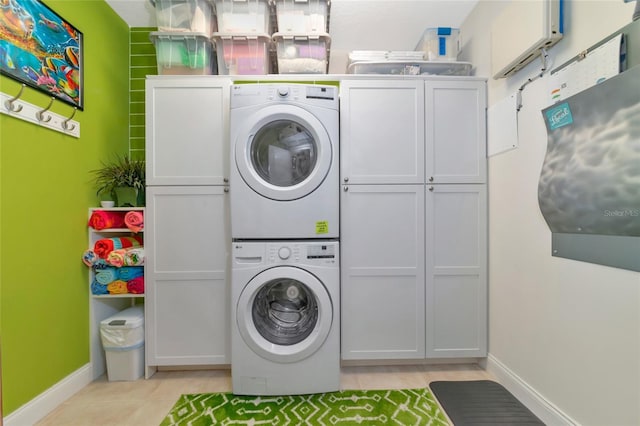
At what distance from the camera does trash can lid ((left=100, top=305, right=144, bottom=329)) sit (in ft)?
6.13

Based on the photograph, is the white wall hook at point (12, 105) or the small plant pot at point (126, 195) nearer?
the white wall hook at point (12, 105)

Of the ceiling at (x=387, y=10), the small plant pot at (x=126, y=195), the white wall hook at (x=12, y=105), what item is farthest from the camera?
the small plant pot at (x=126, y=195)

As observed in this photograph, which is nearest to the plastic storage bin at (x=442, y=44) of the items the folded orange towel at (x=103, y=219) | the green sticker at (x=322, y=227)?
the green sticker at (x=322, y=227)

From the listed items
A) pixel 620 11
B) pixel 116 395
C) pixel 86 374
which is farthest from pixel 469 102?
pixel 86 374

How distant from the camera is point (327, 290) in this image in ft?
5.61

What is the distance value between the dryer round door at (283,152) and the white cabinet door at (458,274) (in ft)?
2.80

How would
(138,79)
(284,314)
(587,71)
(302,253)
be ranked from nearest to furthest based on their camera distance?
(587,71)
(302,253)
(284,314)
(138,79)

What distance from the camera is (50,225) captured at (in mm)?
1644

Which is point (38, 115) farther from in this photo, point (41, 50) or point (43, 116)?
point (41, 50)

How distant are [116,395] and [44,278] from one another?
82cm

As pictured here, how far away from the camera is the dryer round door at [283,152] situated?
1.73 metres

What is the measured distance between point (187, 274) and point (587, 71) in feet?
7.80

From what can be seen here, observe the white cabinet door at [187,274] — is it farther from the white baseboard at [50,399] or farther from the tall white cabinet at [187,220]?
the white baseboard at [50,399]

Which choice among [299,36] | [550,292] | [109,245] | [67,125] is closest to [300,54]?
[299,36]
